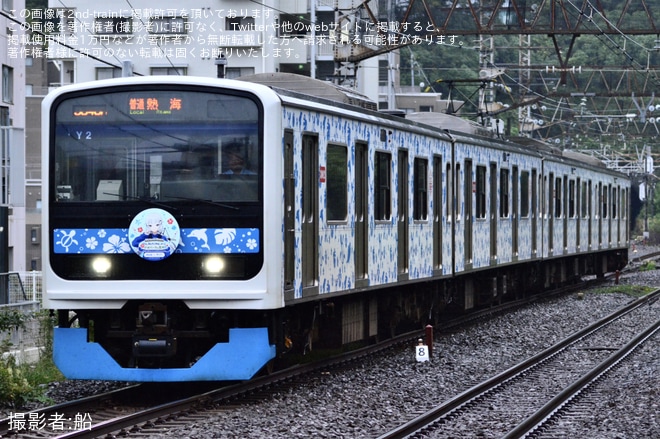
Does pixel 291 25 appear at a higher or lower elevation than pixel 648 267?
higher

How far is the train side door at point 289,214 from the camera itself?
36.7ft

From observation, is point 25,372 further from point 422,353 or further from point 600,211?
point 600,211

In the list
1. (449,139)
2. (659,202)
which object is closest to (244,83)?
(449,139)

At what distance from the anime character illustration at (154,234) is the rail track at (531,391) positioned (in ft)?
8.09

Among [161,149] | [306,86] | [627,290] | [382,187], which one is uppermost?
[306,86]

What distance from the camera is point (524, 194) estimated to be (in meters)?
23.1

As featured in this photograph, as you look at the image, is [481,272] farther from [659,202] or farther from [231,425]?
[659,202]

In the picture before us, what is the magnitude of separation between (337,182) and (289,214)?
5.04ft

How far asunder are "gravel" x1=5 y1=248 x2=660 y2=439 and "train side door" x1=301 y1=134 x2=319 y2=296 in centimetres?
99

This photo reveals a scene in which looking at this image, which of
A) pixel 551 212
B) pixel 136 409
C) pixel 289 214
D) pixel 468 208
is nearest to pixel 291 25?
pixel 551 212

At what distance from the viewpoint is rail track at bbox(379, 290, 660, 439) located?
31.7ft

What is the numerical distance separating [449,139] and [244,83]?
283 inches

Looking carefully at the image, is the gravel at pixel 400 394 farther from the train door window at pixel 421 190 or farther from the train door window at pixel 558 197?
the train door window at pixel 558 197

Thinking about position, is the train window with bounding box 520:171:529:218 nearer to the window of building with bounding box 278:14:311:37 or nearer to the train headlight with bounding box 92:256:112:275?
the train headlight with bounding box 92:256:112:275
